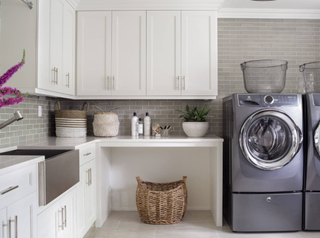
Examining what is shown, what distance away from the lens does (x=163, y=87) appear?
2.92 metres

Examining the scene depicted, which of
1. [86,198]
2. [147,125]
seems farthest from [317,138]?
[86,198]

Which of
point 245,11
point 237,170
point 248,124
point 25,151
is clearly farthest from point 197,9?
point 25,151

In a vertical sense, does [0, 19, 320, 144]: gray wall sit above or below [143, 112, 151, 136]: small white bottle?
above

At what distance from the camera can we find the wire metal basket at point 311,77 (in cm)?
276

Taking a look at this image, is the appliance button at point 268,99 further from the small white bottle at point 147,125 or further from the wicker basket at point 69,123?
the wicker basket at point 69,123

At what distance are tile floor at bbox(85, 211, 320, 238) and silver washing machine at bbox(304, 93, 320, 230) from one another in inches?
6.6

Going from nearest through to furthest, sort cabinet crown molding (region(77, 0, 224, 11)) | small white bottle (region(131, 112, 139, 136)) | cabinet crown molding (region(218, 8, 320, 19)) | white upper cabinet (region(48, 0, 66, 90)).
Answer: white upper cabinet (region(48, 0, 66, 90)) → cabinet crown molding (region(77, 0, 224, 11)) → small white bottle (region(131, 112, 139, 136)) → cabinet crown molding (region(218, 8, 320, 19))

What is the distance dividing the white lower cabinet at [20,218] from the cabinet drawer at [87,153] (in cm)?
79

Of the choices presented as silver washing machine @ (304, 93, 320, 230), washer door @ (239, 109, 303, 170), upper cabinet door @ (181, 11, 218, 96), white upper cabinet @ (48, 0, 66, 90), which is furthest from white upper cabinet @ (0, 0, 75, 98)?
silver washing machine @ (304, 93, 320, 230)

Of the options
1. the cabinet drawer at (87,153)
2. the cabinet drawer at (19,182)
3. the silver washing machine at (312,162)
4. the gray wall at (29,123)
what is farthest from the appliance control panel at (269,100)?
the gray wall at (29,123)

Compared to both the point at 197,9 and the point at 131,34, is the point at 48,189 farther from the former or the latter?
the point at 197,9

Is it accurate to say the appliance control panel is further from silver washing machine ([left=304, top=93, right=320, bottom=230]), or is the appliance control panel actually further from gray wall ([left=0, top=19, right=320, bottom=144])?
gray wall ([left=0, top=19, right=320, bottom=144])

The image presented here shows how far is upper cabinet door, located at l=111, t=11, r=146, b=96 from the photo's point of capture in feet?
9.53

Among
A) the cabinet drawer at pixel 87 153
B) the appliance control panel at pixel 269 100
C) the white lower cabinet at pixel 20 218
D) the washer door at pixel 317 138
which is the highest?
the appliance control panel at pixel 269 100
